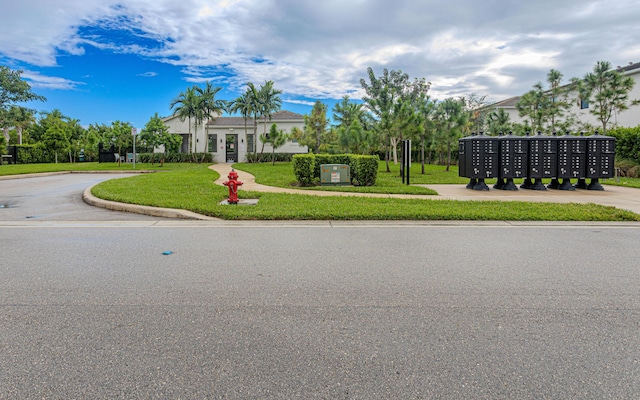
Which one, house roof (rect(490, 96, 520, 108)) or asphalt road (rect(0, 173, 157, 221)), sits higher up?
house roof (rect(490, 96, 520, 108))

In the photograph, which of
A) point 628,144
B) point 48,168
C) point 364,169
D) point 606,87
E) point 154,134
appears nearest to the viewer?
point 364,169

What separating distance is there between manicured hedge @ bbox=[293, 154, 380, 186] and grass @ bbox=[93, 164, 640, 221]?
3.60 metres

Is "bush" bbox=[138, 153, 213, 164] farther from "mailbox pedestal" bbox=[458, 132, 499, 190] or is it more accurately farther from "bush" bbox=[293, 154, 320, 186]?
"mailbox pedestal" bbox=[458, 132, 499, 190]

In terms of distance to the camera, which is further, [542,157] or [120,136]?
[120,136]

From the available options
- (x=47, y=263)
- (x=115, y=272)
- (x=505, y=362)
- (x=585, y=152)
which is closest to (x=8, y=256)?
(x=47, y=263)

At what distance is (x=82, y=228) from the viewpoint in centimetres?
800

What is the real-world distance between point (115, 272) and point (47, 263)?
1140 millimetres

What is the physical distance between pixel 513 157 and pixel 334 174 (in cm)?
667

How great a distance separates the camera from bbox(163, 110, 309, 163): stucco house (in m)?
44.1

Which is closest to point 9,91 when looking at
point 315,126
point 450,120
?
point 315,126

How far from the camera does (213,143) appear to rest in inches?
1769

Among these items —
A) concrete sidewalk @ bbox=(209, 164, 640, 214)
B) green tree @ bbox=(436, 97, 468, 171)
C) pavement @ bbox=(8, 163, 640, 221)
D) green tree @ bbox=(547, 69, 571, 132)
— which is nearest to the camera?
pavement @ bbox=(8, 163, 640, 221)

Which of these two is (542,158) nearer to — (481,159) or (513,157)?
(513,157)

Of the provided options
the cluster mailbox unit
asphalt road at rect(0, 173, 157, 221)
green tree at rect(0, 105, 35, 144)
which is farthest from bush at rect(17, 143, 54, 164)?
the cluster mailbox unit
